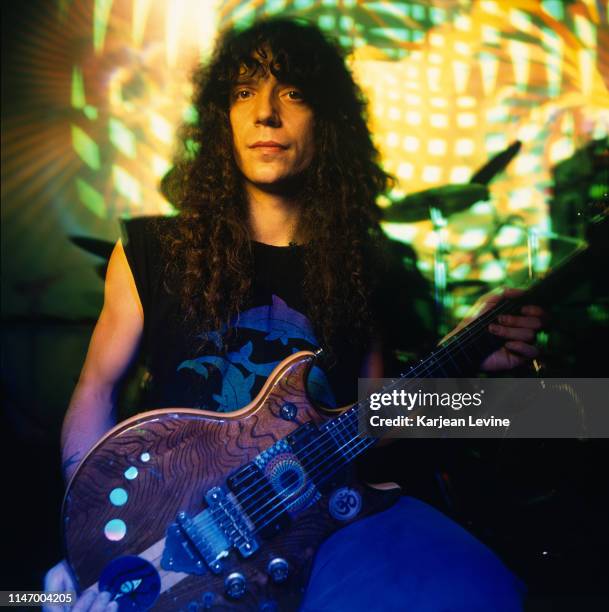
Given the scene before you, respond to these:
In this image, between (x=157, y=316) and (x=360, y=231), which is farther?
(x=360, y=231)

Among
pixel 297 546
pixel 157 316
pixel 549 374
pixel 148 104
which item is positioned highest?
pixel 148 104

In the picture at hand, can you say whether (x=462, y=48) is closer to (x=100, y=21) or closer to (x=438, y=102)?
(x=438, y=102)

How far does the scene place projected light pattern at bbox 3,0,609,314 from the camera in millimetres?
1438

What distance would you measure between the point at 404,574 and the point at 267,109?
107cm

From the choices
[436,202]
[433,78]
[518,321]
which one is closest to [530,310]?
[518,321]

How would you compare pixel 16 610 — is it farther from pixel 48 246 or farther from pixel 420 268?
pixel 420 268

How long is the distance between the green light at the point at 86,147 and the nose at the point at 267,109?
57 centimetres

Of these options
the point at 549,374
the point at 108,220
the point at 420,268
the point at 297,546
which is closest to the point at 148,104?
the point at 108,220

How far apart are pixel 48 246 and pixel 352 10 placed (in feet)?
3.84

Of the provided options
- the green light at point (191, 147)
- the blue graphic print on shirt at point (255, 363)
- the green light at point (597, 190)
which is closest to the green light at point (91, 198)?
the green light at point (191, 147)

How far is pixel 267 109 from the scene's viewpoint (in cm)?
123

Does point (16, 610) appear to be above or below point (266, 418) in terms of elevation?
below

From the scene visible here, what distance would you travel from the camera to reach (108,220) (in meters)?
1.54

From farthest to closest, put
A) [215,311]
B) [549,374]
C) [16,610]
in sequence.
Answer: [549,374] → [215,311] → [16,610]
